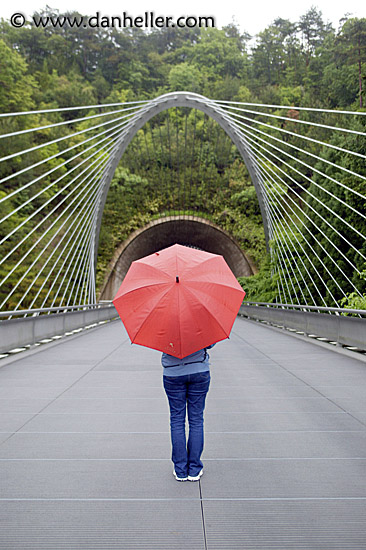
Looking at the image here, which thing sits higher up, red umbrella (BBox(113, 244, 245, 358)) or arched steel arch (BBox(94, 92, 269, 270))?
arched steel arch (BBox(94, 92, 269, 270))

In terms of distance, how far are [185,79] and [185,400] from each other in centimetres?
7148

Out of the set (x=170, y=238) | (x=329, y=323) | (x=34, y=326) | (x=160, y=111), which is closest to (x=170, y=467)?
(x=34, y=326)

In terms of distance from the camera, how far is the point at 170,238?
190 ft

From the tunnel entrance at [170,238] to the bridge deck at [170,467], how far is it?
123ft

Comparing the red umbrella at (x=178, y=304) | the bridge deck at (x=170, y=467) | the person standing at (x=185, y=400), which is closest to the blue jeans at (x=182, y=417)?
the person standing at (x=185, y=400)

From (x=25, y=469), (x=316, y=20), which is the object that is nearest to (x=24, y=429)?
(x=25, y=469)

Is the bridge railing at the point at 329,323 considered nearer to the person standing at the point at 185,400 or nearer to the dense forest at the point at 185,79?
the dense forest at the point at 185,79

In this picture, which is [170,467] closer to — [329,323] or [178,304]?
[178,304]

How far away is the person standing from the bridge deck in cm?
12

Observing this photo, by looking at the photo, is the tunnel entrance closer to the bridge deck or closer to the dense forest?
the dense forest

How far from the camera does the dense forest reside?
47031mm

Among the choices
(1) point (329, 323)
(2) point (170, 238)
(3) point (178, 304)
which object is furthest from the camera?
(2) point (170, 238)

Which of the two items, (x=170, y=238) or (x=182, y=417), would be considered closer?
(x=182, y=417)

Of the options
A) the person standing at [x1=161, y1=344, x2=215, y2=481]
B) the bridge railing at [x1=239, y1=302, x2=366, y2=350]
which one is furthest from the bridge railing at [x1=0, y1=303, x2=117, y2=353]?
the person standing at [x1=161, y1=344, x2=215, y2=481]
